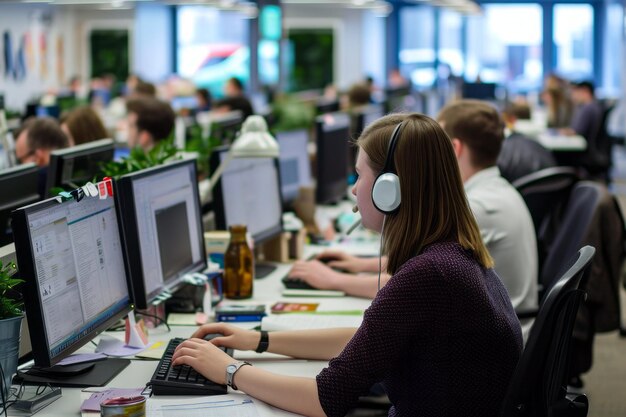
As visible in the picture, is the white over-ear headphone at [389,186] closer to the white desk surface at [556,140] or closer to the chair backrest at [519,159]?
the chair backrest at [519,159]

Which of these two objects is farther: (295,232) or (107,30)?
(107,30)

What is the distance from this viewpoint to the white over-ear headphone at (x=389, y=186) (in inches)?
70.1

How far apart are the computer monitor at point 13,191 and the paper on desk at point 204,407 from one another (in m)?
0.92

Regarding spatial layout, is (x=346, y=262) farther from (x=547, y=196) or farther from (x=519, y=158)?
(x=519, y=158)

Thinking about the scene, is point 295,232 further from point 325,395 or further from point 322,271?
point 325,395

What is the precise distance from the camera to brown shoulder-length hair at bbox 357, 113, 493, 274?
1.79 m

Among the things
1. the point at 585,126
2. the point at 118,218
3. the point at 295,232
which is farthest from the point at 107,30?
the point at 118,218

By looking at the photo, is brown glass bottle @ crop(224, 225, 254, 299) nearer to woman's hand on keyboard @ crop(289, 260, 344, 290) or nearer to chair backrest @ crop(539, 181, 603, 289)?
woman's hand on keyboard @ crop(289, 260, 344, 290)

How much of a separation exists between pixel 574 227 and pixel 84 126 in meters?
2.62

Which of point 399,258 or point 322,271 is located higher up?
point 399,258

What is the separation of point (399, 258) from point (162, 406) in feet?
1.81

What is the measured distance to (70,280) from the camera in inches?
73.0

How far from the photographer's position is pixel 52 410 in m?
1.78

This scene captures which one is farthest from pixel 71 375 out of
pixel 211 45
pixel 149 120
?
pixel 211 45
